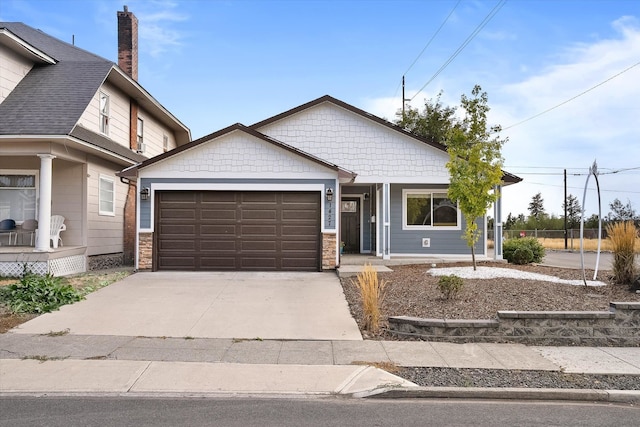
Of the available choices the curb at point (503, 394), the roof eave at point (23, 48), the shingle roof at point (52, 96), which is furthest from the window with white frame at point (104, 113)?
the curb at point (503, 394)

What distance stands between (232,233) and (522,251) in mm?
9696

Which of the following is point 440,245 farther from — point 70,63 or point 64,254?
point 70,63

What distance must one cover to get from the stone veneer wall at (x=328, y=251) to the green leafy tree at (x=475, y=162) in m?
3.61

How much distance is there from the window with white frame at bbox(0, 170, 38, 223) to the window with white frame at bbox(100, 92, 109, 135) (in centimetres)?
255

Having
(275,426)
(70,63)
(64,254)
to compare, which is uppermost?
(70,63)

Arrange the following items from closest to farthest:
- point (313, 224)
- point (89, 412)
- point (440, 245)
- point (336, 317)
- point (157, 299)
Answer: point (89, 412)
point (336, 317)
point (157, 299)
point (313, 224)
point (440, 245)

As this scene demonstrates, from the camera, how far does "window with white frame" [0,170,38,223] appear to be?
1464 cm

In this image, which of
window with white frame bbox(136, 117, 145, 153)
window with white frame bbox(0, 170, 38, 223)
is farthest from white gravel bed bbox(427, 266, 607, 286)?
window with white frame bbox(136, 117, 145, 153)

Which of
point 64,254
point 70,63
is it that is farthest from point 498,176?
point 70,63

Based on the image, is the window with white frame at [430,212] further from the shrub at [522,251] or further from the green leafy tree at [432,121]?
the green leafy tree at [432,121]

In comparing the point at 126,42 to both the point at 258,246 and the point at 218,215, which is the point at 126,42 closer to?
the point at 218,215

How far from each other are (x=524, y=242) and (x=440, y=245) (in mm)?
3017

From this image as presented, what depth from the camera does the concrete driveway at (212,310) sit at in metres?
8.12

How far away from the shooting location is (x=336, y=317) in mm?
9125
